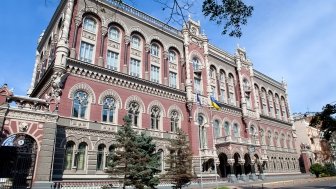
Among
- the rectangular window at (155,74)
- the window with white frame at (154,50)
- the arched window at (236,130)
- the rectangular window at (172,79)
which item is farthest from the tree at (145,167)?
the arched window at (236,130)

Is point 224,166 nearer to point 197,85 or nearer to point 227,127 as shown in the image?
point 227,127

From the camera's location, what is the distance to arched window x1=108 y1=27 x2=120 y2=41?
29.5 meters

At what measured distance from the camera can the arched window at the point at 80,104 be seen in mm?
24422

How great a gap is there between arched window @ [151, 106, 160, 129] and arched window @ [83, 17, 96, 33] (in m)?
10.7

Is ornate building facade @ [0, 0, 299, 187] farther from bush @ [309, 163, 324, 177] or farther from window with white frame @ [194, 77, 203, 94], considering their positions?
bush @ [309, 163, 324, 177]

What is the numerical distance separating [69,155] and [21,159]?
417cm

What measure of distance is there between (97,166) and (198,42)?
75.7ft

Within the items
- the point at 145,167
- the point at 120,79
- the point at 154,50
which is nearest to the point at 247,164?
the point at 154,50

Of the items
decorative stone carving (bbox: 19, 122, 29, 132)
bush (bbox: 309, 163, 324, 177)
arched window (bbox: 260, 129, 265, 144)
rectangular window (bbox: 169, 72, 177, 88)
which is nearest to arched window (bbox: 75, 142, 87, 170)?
decorative stone carving (bbox: 19, 122, 29, 132)

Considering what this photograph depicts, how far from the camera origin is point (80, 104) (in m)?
24.8

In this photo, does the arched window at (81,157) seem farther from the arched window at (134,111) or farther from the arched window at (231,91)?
the arched window at (231,91)

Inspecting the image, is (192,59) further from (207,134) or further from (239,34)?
(239,34)

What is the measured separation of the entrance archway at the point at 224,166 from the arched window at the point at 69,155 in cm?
2141

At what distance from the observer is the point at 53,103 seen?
2236cm
